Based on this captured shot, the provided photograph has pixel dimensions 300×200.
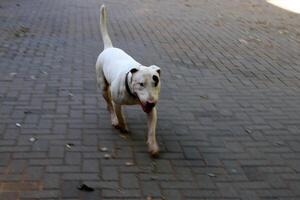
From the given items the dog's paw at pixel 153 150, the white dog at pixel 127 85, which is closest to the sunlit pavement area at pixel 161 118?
the dog's paw at pixel 153 150

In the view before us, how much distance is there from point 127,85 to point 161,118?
1.25 meters

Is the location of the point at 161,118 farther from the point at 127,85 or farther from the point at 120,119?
the point at 127,85

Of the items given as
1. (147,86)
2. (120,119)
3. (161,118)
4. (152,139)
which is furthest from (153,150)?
(161,118)

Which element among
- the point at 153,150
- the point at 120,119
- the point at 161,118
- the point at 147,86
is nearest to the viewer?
the point at 147,86

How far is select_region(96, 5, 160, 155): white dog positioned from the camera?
13.9 feet

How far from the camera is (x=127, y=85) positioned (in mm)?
4516

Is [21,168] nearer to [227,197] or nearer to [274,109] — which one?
[227,197]

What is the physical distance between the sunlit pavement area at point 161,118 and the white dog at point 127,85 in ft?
0.68

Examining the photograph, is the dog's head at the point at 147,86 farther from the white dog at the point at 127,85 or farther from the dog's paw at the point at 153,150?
the dog's paw at the point at 153,150

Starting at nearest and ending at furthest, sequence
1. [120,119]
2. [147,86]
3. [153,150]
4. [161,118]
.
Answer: [147,86], [153,150], [120,119], [161,118]

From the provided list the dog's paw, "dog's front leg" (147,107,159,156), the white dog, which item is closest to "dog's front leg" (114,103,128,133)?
the white dog

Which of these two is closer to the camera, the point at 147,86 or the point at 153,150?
the point at 147,86

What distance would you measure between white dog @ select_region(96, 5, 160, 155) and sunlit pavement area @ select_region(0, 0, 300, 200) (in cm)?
21

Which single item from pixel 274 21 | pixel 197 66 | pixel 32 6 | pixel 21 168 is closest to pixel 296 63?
pixel 197 66
